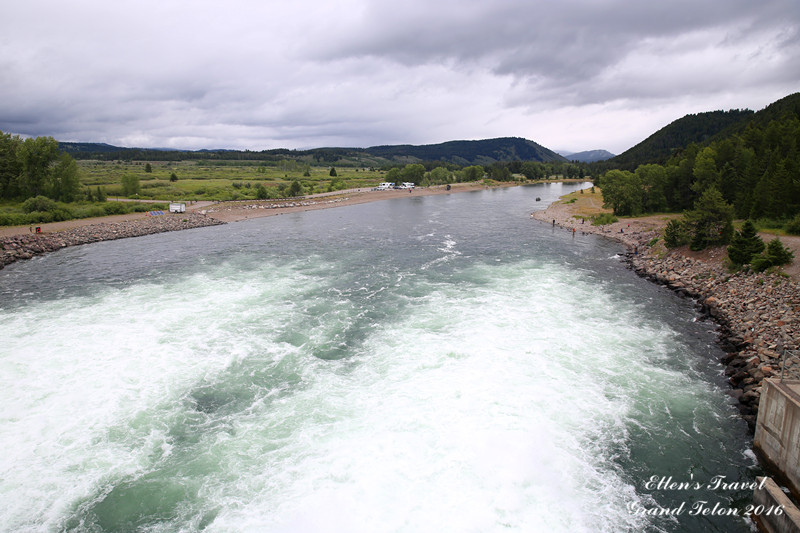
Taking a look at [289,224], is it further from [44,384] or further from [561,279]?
[44,384]

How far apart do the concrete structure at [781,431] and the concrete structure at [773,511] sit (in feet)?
3.41

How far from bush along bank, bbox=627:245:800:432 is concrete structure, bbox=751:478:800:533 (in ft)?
13.3

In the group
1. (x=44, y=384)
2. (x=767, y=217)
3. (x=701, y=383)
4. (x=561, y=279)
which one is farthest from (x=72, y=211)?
(x=767, y=217)

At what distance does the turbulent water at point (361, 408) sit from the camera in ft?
40.9

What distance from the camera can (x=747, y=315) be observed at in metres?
24.8

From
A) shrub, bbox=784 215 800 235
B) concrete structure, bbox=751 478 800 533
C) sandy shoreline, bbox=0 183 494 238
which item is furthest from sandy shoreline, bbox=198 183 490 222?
concrete structure, bbox=751 478 800 533

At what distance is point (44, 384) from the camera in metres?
18.8

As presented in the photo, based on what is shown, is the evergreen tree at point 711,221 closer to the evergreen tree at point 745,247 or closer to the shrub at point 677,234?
the shrub at point 677,234

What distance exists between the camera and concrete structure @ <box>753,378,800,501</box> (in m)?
12.2

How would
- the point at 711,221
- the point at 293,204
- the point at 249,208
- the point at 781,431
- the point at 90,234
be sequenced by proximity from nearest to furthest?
the point at 781,431 < the point at 711,221 < the point at 90,234 < the point at 249,208 < the point at 293,204

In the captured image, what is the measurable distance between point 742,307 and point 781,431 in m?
16.2

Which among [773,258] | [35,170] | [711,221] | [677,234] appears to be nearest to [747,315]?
[773,258]

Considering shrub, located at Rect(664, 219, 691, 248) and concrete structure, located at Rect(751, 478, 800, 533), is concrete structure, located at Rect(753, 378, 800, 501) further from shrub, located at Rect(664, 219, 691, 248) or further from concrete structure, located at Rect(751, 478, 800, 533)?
shrub, located at Rect(664, 219, 691, 248)

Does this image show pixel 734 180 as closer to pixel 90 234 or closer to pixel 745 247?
pixel 745 247
